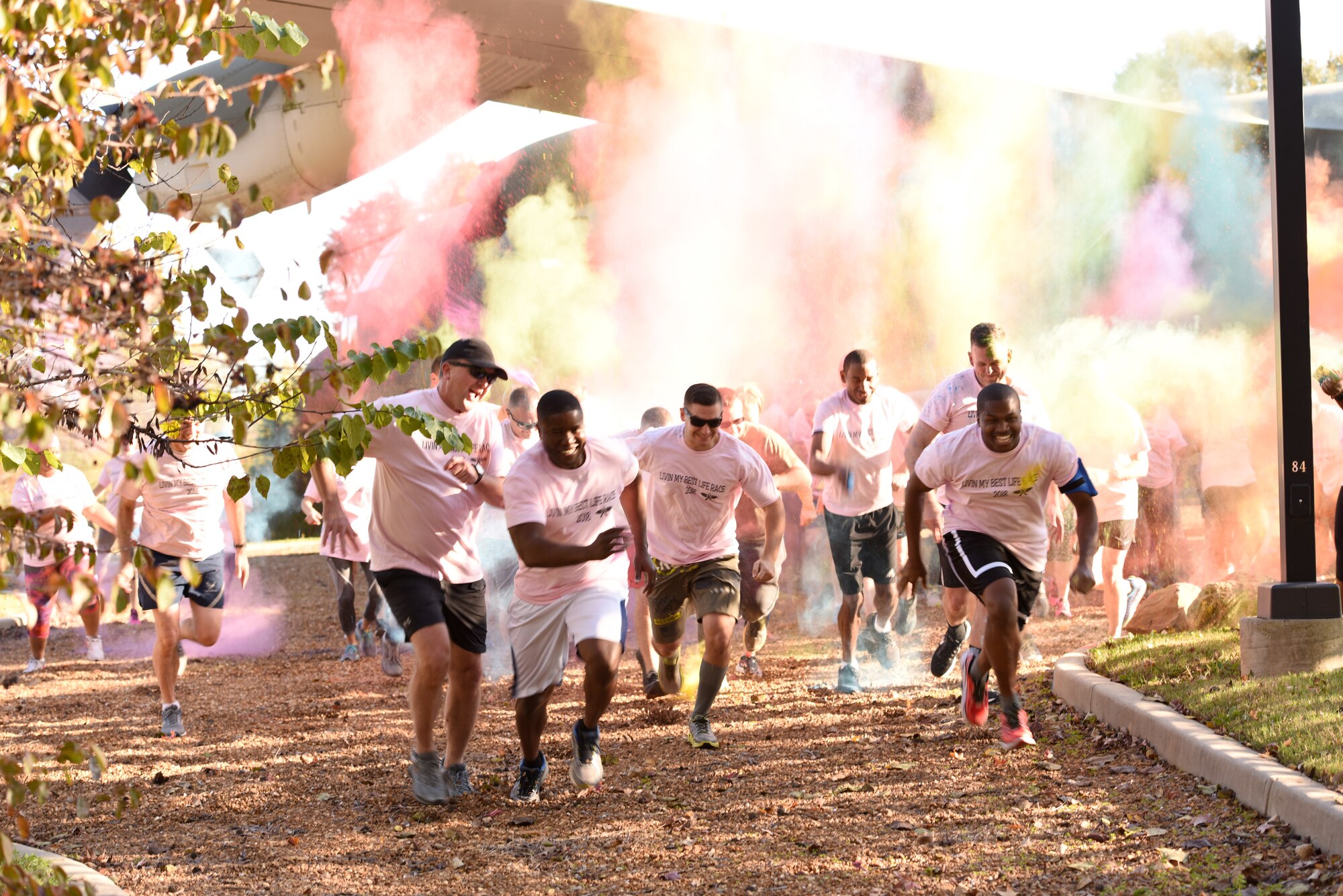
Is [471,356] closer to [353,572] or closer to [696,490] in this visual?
[696,490]

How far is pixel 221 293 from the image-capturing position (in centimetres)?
285

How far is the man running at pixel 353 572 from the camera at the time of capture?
932cm

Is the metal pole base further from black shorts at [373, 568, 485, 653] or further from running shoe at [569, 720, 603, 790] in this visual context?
black shorts at [373, 568, 485, 653]

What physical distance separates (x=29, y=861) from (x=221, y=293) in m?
2.56

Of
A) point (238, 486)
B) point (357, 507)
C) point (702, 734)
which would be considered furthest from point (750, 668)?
point (238, 486)

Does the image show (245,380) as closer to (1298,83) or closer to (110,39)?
(110,39)

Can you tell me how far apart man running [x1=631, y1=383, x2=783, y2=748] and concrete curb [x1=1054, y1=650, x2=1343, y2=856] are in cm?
171

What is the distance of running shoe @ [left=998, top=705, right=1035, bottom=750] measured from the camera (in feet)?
19.6

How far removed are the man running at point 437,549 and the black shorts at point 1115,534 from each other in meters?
5.15

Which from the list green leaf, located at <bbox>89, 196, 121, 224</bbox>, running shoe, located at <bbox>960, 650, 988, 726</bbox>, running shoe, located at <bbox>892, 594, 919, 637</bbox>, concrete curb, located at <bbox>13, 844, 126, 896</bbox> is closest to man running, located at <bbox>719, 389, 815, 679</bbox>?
running shoe, located at <bbox>892, 594, 919, 637</bbox>

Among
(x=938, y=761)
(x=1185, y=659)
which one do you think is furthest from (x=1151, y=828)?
(x=1185, y=659)

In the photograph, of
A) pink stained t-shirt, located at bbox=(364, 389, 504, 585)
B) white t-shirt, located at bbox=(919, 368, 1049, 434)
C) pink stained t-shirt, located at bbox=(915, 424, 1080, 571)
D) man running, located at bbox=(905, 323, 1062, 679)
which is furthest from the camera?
white t-shirt, located at bbox=(919, 368, 1049, 434)

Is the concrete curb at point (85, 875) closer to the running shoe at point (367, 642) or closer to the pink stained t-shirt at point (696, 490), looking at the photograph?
the pink stained t-shirt at point (696, 490)

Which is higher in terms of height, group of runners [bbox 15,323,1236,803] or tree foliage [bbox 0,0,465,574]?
tree foliage [bbox 0,0,465,574]
